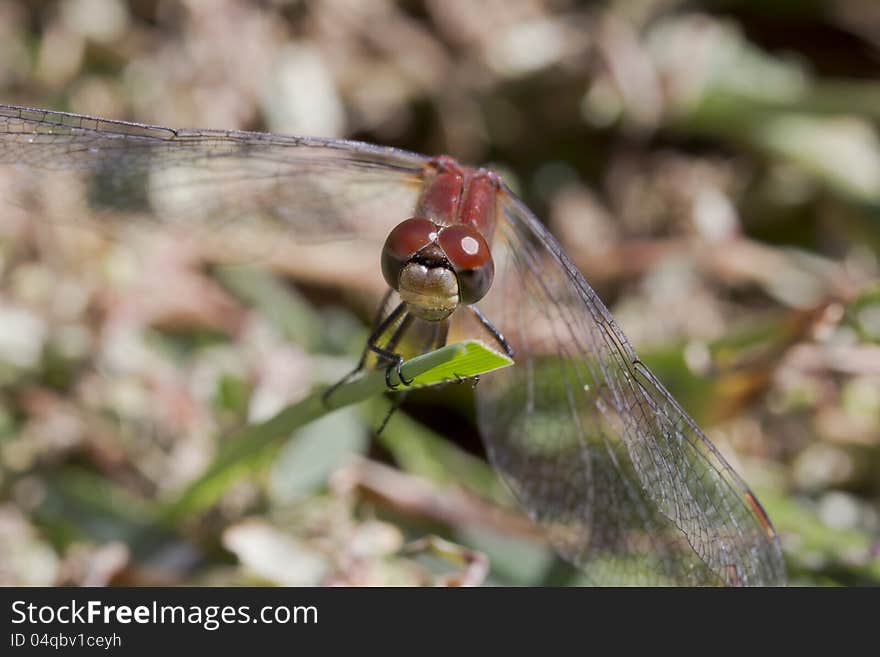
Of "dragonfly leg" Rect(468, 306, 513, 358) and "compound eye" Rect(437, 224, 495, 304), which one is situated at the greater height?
"dragonfly leg" Rect(468, 306, 513, 358)

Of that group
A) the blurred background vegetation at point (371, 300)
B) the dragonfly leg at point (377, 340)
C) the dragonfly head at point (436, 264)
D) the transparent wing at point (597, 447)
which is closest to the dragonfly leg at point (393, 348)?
the dragonfly leg at point (377, 340)

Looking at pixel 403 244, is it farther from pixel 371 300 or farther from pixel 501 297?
pixel 371 300

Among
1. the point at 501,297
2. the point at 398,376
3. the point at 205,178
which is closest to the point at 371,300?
the point at 205,178

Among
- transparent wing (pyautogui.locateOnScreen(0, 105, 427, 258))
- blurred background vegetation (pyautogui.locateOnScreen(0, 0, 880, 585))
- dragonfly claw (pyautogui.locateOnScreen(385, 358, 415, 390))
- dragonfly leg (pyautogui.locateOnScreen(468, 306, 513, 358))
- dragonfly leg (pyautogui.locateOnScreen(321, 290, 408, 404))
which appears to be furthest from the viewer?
blurred background vegetation (pyautogui.locateOnScreen(0, 0, 880, 585))

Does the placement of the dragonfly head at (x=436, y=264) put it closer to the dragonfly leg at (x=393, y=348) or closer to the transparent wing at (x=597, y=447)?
the dragonfly leg at (x=393, y=348)

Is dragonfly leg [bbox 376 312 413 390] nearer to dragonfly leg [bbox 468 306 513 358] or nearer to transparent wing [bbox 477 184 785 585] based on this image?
dragonfly leg [bbox 468 306 513 358]

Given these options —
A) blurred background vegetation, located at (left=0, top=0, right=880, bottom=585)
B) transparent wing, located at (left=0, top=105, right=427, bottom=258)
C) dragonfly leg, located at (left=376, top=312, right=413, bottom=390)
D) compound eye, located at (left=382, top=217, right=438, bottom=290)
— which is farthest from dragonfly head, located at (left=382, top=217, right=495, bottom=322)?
blurred background vegetation, located at (left=0, top=0, right=880, bottom=585)
